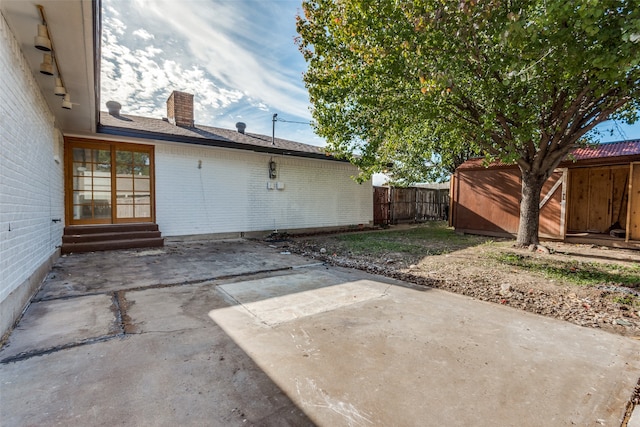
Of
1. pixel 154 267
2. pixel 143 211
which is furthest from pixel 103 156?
pixel 154 267

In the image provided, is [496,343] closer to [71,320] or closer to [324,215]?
[71,320]

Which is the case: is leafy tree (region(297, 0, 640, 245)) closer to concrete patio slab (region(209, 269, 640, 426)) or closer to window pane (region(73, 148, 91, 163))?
concrete patio slab (region(209, 269, 640, 426))

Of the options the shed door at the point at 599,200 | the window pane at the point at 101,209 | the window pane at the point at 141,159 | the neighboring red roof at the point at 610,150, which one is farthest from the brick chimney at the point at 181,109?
the shed door at the point at 599,200

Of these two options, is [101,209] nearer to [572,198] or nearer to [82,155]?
[82,155]

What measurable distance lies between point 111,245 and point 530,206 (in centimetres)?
993

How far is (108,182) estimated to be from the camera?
7.40 m

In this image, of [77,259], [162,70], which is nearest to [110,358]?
[77,259]

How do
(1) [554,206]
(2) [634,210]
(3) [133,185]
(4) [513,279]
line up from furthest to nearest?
(1) [554,206]
(2) [634,210]
(3) [133,185]
(4) [513,279]

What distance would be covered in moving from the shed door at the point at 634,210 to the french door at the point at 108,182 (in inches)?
493

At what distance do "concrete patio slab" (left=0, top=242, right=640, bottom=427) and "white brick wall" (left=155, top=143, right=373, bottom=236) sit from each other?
14.6ft

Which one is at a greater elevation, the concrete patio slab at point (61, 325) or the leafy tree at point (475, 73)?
the leafy tree at point (475, 73)

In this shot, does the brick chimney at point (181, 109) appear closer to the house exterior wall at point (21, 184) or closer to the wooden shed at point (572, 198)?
the house exterior wall at point (21, 184)

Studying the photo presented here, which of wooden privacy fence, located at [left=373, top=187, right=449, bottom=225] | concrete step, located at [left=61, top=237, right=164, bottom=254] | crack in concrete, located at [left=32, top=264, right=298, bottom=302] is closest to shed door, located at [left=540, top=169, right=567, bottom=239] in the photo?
wooden privacy fence, located at [left=373, top=187, right=449, bottom=225]

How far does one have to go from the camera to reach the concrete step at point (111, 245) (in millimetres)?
6383
